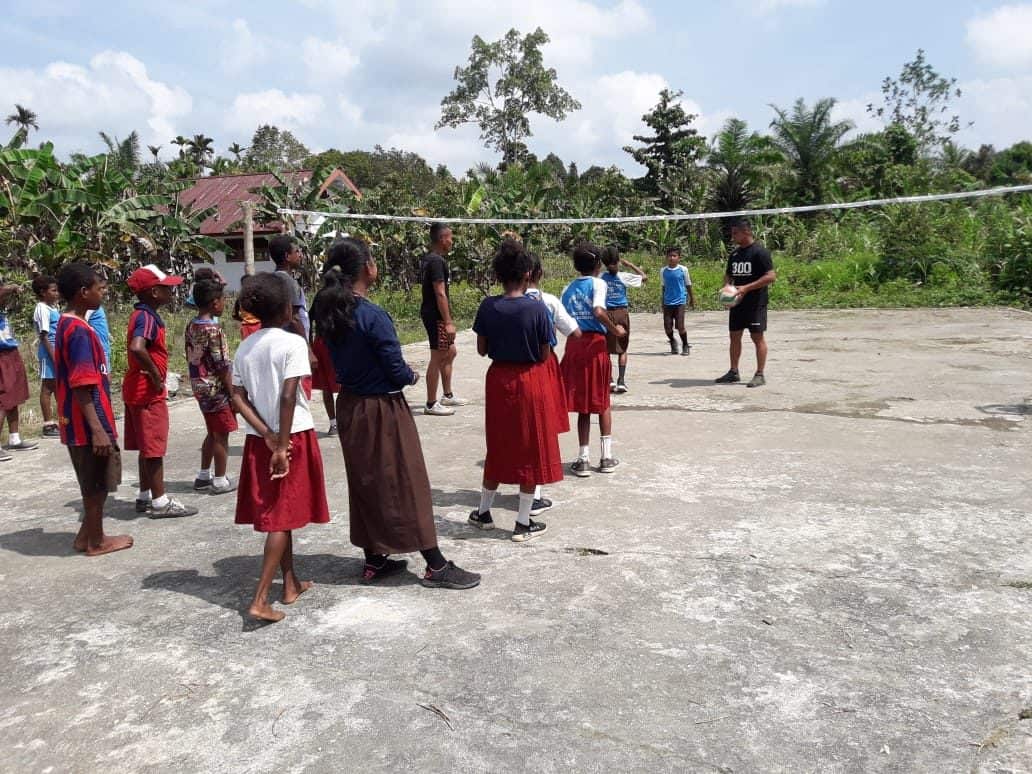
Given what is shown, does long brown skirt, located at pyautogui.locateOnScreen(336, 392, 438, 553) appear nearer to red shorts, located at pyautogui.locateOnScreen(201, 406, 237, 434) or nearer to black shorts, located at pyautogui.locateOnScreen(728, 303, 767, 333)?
red shorts, located at pyautogui.locateOnScreen(201, 406, 237, 434)

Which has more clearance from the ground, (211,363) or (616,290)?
(616,290)

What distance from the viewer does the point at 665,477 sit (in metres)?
5.63

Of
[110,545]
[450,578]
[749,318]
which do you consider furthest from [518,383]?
[749,318]

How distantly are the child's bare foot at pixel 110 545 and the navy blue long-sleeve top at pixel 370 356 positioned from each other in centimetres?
181

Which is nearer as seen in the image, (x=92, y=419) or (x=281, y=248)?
(x=92, y=419)

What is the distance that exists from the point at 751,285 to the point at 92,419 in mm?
6430

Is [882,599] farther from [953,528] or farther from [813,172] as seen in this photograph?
[813,172]

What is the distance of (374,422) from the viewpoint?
3.79m

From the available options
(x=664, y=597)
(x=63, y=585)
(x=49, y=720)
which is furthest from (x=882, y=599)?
(x=63, y=585)

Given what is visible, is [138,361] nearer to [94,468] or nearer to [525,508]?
[94,468]

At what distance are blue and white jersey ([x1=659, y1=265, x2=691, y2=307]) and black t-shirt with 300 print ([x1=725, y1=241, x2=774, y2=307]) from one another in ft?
7.24

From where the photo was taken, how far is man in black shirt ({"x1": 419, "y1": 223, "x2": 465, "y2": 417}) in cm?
732

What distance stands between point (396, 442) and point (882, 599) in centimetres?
225

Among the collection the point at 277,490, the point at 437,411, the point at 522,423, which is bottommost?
the point at 437,411
